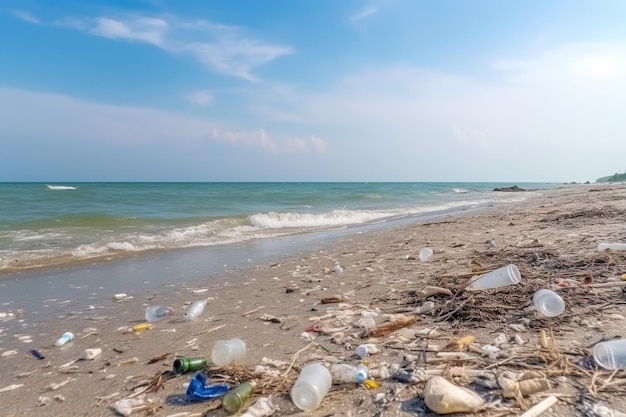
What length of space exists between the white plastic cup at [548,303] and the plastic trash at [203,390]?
2706mm

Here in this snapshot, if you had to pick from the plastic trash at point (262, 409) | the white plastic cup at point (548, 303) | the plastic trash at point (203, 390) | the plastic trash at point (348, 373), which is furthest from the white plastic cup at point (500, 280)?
the plastic trash at point (203, 390)

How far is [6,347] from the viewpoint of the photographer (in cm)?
377

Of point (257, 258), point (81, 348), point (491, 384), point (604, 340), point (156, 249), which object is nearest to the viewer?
point (491, 384)

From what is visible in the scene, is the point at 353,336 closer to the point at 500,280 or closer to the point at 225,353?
the point at 225,353

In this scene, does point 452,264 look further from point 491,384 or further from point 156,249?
point 156,249

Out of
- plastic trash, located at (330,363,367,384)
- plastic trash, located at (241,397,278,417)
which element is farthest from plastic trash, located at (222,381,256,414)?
plastic trash, located at (330,363,367,384)

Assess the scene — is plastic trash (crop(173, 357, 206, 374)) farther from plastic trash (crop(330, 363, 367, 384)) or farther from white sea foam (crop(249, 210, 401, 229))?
white sea foam (crop(249, 210, 401, 229))

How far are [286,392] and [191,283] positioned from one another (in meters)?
4.16

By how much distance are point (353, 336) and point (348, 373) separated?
31.1 inches

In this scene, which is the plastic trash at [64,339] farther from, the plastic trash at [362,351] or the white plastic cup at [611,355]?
the white plastic cup at [611,355]

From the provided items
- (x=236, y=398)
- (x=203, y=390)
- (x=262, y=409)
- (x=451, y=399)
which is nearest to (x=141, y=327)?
(x=203, y=390)

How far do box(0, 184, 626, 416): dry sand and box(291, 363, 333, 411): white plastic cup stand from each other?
49 millimetres

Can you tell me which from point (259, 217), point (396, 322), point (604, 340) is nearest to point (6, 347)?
point (396, 322)

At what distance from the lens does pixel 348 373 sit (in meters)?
2.52
